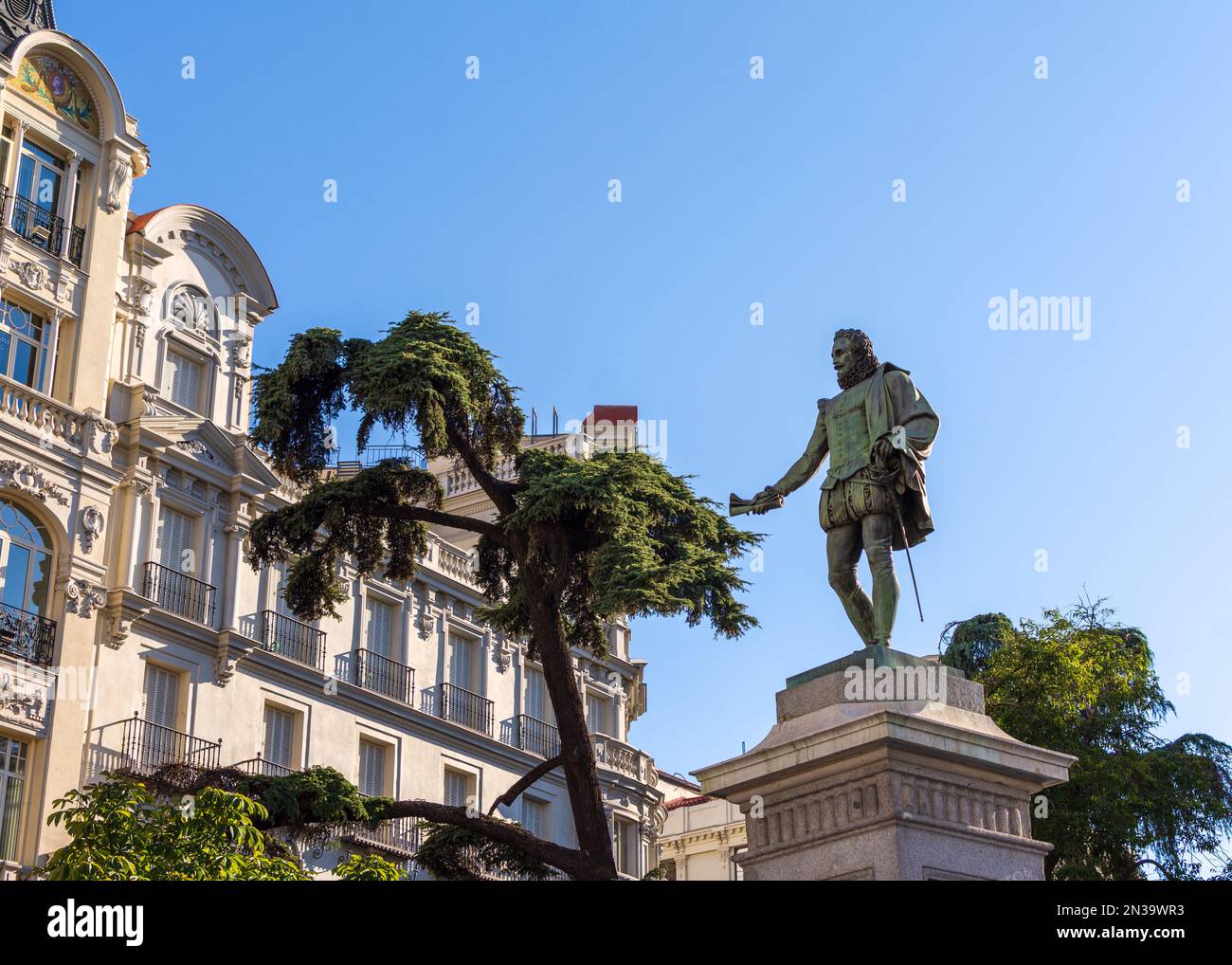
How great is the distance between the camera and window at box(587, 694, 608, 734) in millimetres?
44344

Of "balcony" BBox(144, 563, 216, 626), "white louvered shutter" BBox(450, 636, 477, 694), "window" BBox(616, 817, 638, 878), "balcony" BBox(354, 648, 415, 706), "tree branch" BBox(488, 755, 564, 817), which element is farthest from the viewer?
"window" BBox(616, 817, 638, 878)

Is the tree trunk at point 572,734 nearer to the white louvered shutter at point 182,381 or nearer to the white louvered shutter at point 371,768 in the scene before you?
the white louvered shutter at point 182,381

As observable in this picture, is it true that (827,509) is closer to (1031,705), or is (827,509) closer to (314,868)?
(1031,705)

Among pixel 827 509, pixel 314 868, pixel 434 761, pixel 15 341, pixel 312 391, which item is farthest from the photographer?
pixel 434 761

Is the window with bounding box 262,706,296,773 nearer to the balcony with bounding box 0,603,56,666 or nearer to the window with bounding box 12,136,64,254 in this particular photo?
the balcony with bounding box 0,603,56,666

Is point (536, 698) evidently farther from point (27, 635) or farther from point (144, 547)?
point (27, 635)

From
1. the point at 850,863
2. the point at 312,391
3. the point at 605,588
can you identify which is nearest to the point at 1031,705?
the point at 605,588

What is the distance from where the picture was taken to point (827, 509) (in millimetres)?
11281

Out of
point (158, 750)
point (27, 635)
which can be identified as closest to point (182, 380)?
point (27, 635)

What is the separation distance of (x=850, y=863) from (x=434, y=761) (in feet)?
95.2

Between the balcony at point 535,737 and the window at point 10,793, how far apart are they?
48.3 ft

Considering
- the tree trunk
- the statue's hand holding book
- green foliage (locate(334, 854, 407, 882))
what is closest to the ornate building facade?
the tree trunk

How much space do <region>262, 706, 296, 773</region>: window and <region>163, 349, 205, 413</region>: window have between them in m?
6.42

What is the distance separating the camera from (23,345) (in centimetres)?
3038
